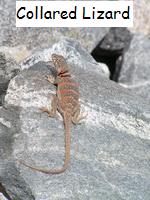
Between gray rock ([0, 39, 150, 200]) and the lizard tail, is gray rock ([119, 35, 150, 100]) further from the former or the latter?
the lizard tail

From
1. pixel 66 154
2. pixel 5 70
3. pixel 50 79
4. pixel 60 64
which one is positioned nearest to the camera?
pixel 66 154

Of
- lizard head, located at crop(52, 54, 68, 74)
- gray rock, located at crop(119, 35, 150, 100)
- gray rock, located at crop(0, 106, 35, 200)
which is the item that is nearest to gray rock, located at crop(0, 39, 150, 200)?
gray rock, located at crop(0, 106, 35, 200)

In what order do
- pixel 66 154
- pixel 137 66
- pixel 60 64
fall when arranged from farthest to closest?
pixel 137 66, pixel 60 64, pixel 66 154

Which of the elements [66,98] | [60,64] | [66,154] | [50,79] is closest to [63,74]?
[60,64]

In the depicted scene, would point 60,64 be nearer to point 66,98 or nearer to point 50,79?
point 50,79

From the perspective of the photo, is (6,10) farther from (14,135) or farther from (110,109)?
(14,135)

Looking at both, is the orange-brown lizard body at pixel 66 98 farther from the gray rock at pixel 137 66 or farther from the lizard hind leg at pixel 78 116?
the gray rock at pixel 137 66

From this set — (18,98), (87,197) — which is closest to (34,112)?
(18,98)
